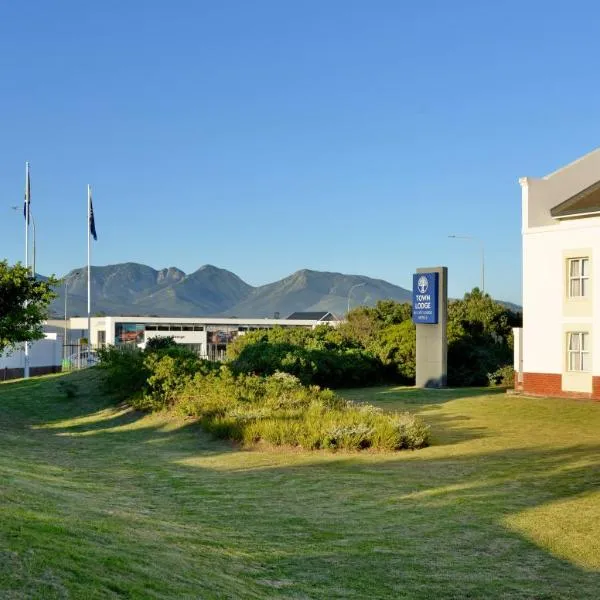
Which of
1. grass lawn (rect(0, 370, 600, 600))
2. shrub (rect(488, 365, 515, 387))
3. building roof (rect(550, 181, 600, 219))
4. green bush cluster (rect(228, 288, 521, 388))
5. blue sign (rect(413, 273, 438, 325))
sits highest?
building roof (rect(550, 181, 600, 219))

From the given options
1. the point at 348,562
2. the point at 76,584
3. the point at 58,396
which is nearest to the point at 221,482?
the point at 348,562

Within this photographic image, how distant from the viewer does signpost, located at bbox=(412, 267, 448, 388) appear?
127 feet

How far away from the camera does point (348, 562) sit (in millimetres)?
9766

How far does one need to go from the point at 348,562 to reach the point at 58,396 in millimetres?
26355

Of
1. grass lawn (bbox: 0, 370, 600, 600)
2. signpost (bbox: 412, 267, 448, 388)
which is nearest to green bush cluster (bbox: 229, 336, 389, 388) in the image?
signpost (bbox: 412, 267, 448, 388)

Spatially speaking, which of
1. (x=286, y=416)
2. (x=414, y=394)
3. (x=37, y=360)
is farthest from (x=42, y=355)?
(x=286, y=416)

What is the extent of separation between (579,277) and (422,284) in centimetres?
886

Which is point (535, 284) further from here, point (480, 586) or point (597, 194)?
point (480, 586)

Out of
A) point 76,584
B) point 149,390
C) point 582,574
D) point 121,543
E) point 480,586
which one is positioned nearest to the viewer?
point 76,584

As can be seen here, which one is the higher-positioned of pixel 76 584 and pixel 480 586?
pixel 76 584

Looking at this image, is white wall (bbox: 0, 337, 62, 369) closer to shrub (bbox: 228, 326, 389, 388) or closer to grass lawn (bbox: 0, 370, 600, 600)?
shrub (bbox: 228, 326, 389, 388)

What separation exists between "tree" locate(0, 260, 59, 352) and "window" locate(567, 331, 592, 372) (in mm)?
19243

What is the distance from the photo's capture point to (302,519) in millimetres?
12320

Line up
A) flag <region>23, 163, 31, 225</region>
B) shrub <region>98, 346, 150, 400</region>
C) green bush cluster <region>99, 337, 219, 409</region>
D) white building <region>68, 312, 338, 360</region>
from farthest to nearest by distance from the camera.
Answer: white building <region>68, 312, 338, 360</region>
flag <region>23, 163, 31, 225</region>
shrub <region>98, 346, 150, 400</region>
green bush cluster <region>99, 337, 219, 409</region>
